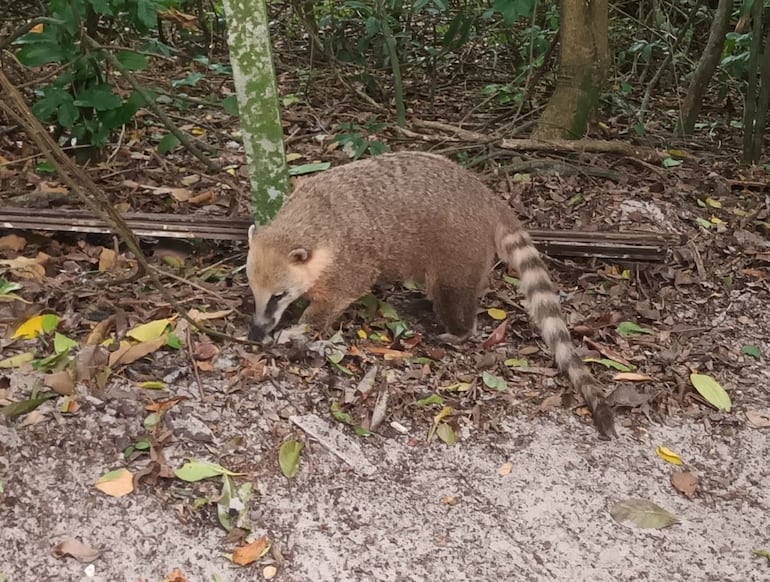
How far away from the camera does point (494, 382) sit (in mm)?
3775

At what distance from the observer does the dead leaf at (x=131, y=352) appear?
3332 millimetres

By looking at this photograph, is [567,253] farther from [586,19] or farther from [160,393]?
[160,393]

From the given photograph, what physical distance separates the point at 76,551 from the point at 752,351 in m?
3.35

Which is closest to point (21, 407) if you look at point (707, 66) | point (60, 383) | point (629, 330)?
point (60, 383)

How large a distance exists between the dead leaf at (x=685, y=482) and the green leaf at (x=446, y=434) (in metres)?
0.93

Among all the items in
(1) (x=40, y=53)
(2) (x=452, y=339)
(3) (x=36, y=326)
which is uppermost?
(1) (x=40, y=53)

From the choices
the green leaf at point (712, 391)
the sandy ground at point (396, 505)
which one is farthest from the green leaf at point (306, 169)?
the green leaf at point (712, 391)

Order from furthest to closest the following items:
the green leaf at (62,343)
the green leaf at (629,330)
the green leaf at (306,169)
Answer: the green leaf at (306,169) → the green leaf at (629,330) → the green leaf at (62,343)

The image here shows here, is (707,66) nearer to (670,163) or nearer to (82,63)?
(670,163)

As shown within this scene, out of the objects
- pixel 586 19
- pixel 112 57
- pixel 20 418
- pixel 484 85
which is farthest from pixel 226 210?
pixel 484 85

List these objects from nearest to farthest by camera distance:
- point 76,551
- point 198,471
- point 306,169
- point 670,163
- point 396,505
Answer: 1. point 76,551
2. point 198,471
3. point 396,505
4. point 306,169
5. point 670,163

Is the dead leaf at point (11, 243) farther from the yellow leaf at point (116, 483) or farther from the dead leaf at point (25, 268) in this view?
the yellow leaf at point (116, 483)

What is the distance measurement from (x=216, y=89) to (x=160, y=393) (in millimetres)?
4114

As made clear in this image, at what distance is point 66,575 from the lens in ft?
8.43
